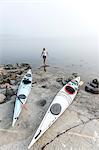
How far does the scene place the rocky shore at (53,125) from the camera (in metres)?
5.58

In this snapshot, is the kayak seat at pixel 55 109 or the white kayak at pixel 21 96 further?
the white kayak at pixel 21 96

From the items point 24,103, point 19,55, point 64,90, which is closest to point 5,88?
point 24,103

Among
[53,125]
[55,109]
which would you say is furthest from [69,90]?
[53,125]

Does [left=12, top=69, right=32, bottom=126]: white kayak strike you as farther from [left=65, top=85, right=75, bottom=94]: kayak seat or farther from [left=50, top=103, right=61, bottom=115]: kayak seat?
[left=65, top=85, right=75, bottom=94]: kayak seat

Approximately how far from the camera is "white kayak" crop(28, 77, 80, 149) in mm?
5926

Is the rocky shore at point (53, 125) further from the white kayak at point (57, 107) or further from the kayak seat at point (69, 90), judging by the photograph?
the kayak seat at point (69, 90)

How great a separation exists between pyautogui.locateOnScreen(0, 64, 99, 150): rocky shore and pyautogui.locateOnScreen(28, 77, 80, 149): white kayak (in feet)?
0.68

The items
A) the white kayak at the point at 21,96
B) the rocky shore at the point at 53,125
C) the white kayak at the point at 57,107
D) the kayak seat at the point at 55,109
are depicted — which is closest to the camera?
the rocky shore at the point at 53,125

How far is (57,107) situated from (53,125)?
0.79 metres

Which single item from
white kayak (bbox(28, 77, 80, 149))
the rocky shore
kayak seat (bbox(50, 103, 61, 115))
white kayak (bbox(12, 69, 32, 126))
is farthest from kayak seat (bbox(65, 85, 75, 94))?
white kayak (bbox(12, 69, 32, 126))

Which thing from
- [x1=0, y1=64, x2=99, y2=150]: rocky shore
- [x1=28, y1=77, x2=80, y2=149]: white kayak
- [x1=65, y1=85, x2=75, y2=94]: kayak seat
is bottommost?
[x1=0, y1=64, x2=99, y2=150]: rocky shore

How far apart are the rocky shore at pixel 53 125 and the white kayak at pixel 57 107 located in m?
0.21

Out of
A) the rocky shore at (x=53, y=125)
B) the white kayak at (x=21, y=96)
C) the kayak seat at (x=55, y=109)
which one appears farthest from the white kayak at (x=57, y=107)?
the white kayak at (x=21, y=96)

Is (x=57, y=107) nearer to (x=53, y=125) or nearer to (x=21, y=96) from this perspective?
(x=53, y=125)
